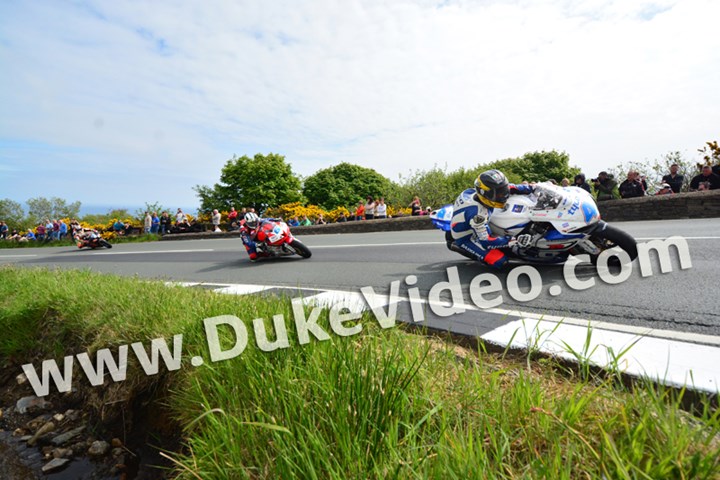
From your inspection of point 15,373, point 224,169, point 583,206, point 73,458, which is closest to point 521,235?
point 583,206

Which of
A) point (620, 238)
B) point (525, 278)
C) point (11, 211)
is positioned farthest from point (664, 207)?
point (11, 211)

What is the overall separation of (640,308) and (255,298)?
2.93m

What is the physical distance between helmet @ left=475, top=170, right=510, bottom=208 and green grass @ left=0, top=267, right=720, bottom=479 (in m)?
2.65

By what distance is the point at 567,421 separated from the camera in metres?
1.40

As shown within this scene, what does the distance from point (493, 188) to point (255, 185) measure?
49355mm

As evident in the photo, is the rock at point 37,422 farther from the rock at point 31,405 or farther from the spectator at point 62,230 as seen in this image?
the spectator at point 62,230

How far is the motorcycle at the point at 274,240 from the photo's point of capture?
7.99 m

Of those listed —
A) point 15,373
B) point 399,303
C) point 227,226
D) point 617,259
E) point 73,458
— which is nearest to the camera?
point 73,458

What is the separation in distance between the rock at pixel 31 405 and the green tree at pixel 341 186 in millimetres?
51654

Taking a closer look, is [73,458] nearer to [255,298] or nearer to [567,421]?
[255,298]

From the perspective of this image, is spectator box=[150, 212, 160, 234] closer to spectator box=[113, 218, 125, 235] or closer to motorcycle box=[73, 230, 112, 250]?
spectator box=[113, 218, 125, 235]

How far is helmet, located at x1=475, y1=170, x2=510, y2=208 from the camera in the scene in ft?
15.0

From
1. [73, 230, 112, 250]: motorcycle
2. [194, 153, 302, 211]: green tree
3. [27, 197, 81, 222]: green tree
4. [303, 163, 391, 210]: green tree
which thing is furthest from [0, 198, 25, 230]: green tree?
[73, 230, 112, 250]: motorcycle

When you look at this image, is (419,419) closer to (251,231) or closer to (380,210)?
(251,231)
